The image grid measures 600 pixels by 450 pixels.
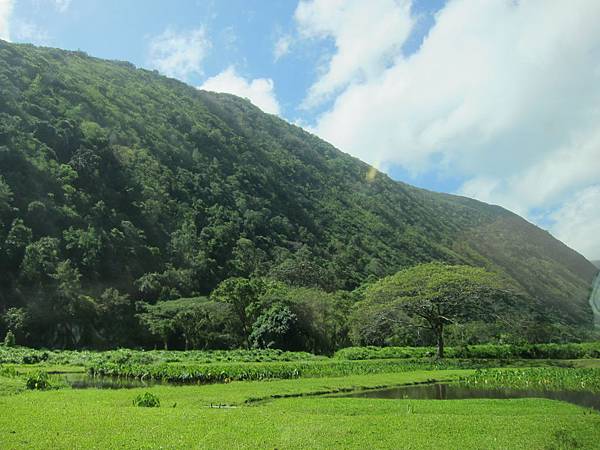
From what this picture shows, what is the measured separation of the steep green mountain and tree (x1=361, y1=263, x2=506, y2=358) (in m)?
50.6

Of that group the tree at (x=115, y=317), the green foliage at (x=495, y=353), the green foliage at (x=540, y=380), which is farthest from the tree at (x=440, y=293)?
the tree at (x=115, y=317)

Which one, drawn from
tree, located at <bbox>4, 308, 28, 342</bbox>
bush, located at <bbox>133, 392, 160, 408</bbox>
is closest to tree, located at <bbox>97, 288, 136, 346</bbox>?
tree, located at <bbox>4, 308, 28, 342</bbox>

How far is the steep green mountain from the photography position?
3607 inches

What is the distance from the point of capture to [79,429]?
52.1ft

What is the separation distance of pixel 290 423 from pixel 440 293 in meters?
38.1

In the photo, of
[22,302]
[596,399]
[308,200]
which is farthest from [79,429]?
[308,200]

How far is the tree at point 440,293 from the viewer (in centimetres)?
5300

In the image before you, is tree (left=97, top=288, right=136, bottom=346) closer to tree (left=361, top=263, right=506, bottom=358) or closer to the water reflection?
tree (left=361, top=263, right=506, bottom=358)

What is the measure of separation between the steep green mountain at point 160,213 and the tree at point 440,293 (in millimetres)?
50627

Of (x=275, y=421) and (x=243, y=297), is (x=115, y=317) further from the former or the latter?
(x=275, y=421)

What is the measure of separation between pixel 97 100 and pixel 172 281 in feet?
237

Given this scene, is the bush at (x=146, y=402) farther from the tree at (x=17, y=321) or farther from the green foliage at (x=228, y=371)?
the tree at (x=17, y=321)

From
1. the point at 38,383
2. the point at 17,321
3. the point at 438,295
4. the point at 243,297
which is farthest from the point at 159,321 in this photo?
the point at 38,383

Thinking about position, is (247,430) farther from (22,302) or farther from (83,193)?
(83,193)
